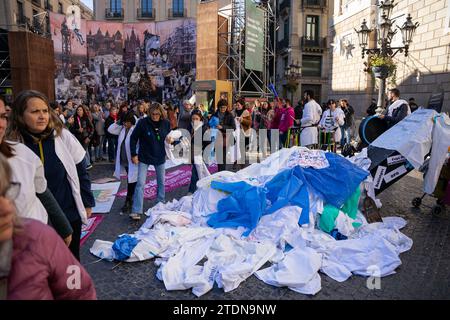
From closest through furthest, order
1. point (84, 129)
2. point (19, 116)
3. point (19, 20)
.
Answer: point (19, 116), point (84, 129), point (19, 20)

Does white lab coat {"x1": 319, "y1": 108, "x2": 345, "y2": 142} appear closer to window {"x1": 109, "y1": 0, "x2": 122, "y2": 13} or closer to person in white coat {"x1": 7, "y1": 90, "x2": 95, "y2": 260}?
person in white coat {"x1": 7, "y1": 90, "x2": 95, "y2": 260}

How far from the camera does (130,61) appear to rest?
86.8 ft

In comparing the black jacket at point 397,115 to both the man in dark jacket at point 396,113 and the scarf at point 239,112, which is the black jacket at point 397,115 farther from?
the scarf at point 239,112

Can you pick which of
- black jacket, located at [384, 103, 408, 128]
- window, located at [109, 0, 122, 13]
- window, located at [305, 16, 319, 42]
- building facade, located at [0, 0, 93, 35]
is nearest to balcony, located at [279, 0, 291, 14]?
window, located at [305, 16, 319, 42]

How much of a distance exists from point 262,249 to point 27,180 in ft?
8.87

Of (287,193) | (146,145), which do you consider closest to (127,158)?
(146,145)

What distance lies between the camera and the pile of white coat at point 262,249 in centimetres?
331

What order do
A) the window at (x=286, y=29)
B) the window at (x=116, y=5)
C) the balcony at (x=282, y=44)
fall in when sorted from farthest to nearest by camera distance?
the window at (x=116, y=5) → the window at (x=286, y=29) → the balcony at (x=282, y=44)

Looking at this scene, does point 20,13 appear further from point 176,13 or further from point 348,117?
point 348,117

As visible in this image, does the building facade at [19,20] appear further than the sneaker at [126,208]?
Yes

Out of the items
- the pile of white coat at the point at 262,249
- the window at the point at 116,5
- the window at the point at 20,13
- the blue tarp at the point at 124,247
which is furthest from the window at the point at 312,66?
the blue tarp at the point at 124,247

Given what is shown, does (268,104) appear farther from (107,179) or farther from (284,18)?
(284,18)

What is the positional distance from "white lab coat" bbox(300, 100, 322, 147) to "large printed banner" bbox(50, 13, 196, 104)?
54.6 feet
